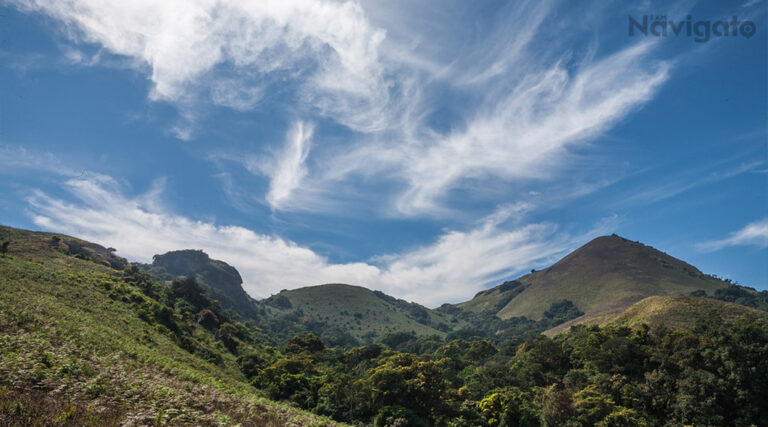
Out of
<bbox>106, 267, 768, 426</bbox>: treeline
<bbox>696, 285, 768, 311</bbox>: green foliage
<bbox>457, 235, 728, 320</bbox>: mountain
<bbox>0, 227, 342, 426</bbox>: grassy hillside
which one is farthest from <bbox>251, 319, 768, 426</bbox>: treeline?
<bbox>696, 285, 768, 311</bbox>: green foliage

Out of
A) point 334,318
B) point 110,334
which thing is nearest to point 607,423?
point 110,334

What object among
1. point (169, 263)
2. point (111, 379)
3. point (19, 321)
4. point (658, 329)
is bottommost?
point (111, 379)

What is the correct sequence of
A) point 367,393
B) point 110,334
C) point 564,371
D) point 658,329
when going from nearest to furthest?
point 110,334 < point 367,393 < point 658,329 < point 564,371

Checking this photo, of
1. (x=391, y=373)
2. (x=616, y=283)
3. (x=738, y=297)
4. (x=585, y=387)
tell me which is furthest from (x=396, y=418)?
(x=738, y=297)

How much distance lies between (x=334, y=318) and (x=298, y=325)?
27830 mm

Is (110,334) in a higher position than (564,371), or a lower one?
higher

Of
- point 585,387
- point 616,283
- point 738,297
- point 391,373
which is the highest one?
point 616,283

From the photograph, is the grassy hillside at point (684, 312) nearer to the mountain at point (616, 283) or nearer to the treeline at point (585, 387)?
the treeline at point (585, 387)

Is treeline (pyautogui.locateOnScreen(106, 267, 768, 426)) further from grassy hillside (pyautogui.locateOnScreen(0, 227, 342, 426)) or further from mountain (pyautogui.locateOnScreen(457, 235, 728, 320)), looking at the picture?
mountain (pyautogui.locateOnScreen(457, 235, 728, 320))

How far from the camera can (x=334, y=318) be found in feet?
603

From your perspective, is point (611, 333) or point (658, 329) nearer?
point (658, 329)

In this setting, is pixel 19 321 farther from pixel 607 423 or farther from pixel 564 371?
pixel 564 371

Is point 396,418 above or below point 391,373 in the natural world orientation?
below

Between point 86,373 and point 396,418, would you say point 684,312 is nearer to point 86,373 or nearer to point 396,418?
point 396,418
